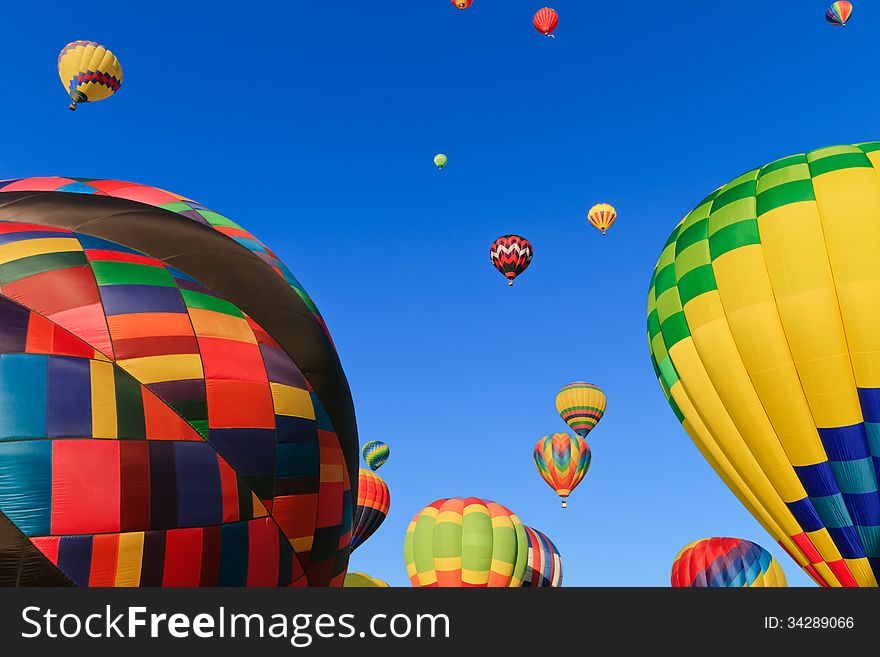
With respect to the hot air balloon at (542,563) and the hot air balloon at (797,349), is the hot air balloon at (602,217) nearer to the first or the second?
the hot air balloon at (542,563)

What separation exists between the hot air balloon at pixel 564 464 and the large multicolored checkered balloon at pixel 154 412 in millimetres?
27372

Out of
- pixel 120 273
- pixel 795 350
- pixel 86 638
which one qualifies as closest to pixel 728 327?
pixel 795 350

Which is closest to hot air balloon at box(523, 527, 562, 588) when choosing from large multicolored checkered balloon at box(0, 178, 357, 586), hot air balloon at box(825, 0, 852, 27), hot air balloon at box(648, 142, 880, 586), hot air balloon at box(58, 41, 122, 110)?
hot air balloon at box(648, 142, 880, 586)

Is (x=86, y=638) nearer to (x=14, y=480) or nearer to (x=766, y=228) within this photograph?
(x=14, y=480)

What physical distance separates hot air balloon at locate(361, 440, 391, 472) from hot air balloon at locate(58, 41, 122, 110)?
20.0 metres

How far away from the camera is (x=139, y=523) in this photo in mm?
4375

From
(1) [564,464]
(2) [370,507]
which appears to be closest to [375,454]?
(1) [564,464]

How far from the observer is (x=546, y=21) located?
3366 centimetres

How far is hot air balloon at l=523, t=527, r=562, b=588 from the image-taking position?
79.5 feet

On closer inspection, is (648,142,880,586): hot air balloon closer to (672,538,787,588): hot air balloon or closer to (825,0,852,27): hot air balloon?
(672,538,787,588): hot air balloon

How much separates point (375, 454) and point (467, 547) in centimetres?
1835

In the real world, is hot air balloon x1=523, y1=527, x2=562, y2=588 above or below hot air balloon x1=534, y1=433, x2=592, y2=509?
below

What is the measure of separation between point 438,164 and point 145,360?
109 feet

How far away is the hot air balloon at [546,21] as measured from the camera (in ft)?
110
